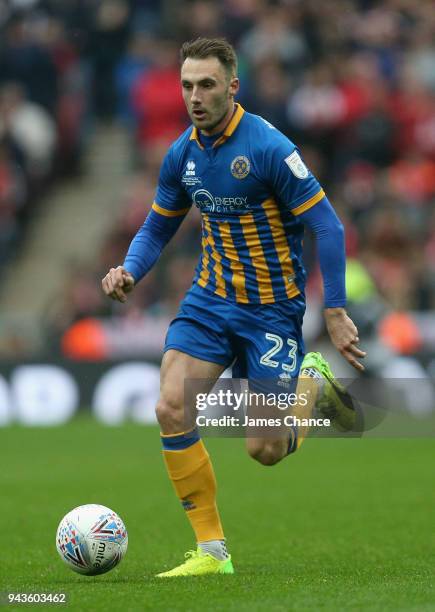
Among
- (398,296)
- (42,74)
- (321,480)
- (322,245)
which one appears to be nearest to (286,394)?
(322,245)

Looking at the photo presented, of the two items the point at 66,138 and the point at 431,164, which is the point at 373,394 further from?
the point at 66,138

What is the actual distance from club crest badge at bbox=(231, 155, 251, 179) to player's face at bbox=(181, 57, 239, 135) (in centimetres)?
20

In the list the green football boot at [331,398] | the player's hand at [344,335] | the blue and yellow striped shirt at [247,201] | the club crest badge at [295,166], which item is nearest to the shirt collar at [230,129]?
the blue and yellow striped shirt at [247,201]

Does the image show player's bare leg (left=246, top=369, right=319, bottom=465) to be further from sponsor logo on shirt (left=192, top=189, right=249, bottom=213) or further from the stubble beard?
the stubble beard

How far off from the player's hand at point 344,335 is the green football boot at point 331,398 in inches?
23.9

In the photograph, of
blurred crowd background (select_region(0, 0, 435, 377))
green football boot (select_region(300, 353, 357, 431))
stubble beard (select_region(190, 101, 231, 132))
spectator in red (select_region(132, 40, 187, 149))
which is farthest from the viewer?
spectator in red (select_region(132, 40, 187, 149))

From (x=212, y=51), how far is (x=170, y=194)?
803mm

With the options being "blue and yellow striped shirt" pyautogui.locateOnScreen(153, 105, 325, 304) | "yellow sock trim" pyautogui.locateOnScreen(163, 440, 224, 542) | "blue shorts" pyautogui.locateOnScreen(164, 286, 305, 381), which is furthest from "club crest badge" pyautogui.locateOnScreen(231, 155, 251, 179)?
"yellow sock trim" pyautogui.locateOnScreen(163, 440, 224, 542)

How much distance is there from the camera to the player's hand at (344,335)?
6.37m

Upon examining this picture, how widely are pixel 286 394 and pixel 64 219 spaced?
1307 cm

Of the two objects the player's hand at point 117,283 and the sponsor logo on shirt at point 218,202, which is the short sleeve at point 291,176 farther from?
the player's hand at point 117,283

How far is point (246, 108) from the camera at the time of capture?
17.1 m

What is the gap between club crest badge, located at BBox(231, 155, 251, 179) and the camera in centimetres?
661

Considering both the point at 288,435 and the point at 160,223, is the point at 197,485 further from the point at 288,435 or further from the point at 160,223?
the point at 160,223
